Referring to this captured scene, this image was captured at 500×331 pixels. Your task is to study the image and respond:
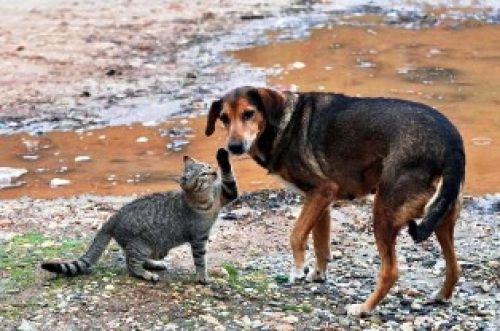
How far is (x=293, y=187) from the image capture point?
6.72 metres

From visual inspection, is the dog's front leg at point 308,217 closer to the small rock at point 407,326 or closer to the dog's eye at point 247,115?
the dog's eye at point 247,115

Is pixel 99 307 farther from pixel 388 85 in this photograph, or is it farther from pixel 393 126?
pixel 388 85

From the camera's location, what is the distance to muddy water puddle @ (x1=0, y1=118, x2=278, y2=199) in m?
10.2

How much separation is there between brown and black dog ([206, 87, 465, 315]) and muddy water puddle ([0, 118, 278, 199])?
317 cm

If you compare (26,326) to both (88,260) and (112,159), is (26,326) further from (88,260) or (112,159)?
(112,159)

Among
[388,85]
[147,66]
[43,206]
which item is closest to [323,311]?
[43,206]

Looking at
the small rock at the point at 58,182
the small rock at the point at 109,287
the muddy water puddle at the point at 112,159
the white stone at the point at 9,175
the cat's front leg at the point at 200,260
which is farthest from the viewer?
the white stone at the point at 9,175

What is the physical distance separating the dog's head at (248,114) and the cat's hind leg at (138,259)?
901 mm

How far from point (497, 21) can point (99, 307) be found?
1605 centimetres

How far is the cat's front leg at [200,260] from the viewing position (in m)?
6.27

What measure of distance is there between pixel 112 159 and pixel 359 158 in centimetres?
540

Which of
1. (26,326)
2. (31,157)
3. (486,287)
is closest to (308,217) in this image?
(486,287)

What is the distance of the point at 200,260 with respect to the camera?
627 centimetres

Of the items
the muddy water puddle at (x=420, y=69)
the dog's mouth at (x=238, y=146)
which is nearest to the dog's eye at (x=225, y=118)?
the dog's mouth at (x=238, y=146)
